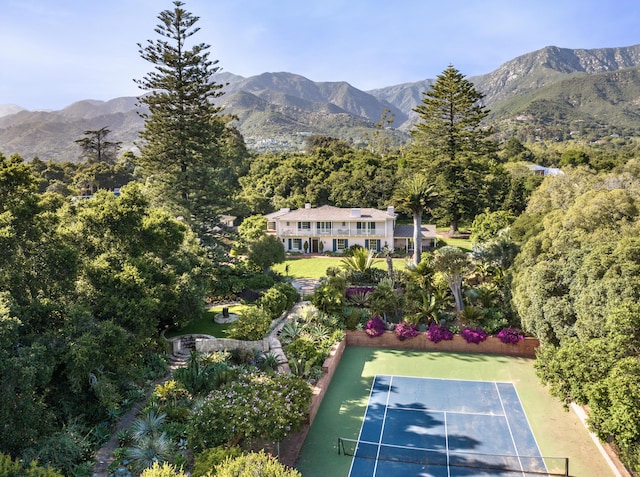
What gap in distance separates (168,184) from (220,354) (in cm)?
1551

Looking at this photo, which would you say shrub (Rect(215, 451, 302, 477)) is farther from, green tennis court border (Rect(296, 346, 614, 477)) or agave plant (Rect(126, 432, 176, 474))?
green tennis court border (Rect(296, 346, 614, 477))

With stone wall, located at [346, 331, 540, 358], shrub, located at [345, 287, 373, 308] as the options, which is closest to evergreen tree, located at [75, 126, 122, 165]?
shrub, located at [345, 287, 373, 308]

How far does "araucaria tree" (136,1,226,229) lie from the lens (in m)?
27.1

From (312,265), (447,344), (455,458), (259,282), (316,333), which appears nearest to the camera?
(455,458)

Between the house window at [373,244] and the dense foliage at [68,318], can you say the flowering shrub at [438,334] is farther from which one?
the house window at [373,244]

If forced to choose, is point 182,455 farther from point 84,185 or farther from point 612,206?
point 84,185

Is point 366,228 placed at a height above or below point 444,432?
above

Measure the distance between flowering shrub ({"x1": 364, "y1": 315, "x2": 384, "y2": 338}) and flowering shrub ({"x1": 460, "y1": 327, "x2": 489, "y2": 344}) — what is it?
10.2 feet

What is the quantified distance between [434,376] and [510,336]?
366 cm

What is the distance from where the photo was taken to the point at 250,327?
15.9 meters

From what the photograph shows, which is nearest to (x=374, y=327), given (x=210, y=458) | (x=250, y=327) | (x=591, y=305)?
(x=250, y=327)

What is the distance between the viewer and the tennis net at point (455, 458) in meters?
10.2

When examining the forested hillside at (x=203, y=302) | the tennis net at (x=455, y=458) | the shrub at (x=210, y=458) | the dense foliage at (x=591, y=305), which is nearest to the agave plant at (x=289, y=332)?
the forested hillside at (x=203, y=302)

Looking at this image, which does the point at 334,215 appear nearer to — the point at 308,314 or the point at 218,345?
the point at 308,314
